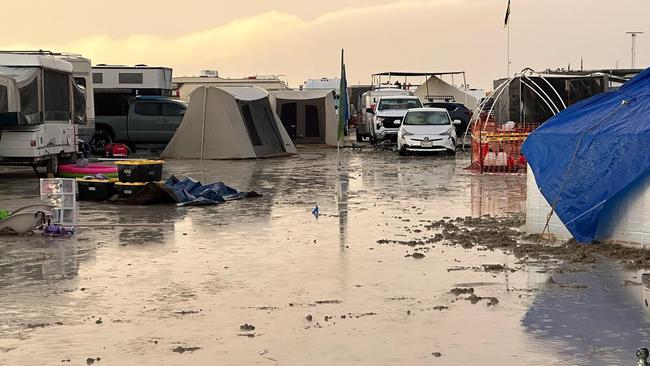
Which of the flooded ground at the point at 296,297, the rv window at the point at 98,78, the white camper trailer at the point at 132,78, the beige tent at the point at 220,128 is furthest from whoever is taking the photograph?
the white camper trailer at the point at 132,78

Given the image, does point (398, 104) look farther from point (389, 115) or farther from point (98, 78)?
point (98, 78)

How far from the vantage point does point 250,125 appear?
34375mm

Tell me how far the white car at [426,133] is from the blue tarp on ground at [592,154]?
19.3 metres

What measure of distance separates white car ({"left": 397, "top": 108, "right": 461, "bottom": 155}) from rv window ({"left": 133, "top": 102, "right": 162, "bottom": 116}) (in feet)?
28.4

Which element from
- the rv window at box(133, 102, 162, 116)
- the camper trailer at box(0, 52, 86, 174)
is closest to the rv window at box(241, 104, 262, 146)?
the rv window at box(133, 102, 162, 116)

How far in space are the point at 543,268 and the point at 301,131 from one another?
3131cm

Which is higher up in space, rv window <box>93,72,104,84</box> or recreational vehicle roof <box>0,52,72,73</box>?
rv window <box>93,72,104,84</box>

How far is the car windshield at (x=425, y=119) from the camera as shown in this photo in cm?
3416

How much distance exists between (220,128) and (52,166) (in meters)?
9.78

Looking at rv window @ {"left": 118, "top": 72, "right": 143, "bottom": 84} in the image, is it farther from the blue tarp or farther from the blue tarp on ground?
the blue tarp on ground

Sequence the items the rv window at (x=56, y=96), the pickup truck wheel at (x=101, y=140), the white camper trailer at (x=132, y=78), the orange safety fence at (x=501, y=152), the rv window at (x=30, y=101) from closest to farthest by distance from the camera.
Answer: the rv window at (x=30, y=101)
the rv window at (x=56, y=96)
the orange safety fence at (x=501, y=152)
the pickup truck wheel at (x=101, y=140)
the white camper trailer at (x=132, y=78)

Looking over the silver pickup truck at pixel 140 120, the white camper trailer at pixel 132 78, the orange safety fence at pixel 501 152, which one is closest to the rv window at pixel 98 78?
the white camper trailer at pixel 132 78

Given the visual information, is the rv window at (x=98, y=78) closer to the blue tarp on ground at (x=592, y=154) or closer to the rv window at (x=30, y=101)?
the rv window at (x=30, y=101)

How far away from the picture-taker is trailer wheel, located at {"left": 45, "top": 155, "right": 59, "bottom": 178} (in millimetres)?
24250
